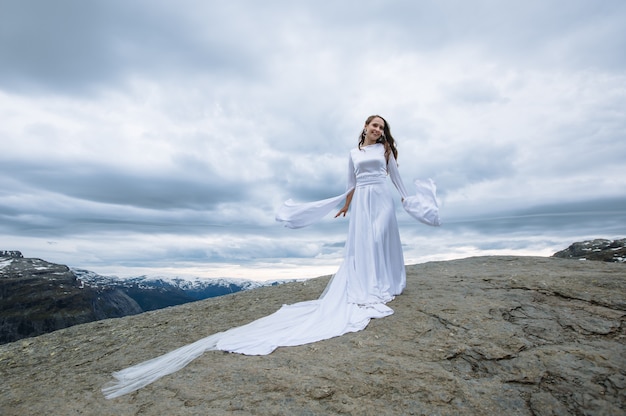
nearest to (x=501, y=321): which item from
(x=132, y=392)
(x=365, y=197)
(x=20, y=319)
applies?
(x=365, y=197)

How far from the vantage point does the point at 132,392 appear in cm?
478

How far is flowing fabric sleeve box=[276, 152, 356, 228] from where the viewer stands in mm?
8828

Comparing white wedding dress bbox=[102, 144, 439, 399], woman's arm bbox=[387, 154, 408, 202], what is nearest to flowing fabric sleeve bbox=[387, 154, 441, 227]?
white wedding dress bbox=[102, 144, 439, 399]

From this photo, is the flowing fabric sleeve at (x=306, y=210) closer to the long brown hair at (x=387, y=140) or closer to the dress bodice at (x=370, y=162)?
the dress bodice at (x=370, y=162)

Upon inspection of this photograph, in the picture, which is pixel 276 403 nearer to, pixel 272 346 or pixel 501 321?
pixel 272 346

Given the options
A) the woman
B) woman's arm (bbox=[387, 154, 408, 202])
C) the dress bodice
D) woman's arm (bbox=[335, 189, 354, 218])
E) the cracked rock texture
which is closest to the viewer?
the cracked rock texture

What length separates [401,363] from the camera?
4.92 metres

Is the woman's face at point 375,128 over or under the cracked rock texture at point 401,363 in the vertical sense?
over

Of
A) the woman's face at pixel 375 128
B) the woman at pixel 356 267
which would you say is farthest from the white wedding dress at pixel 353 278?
the woman's face at pixel 375 128

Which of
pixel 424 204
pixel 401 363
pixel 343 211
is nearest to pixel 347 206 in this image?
pixel 343 211

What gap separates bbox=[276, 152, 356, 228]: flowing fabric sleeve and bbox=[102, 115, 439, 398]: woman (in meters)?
0.01

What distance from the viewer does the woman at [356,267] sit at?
6.05 metres

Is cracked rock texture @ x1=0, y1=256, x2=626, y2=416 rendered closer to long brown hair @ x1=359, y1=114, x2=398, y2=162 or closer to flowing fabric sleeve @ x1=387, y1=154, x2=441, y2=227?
flowing fabric sleeve @ x1=387, y1=154, x2=441, y2=227

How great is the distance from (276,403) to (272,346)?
1.59 metres
